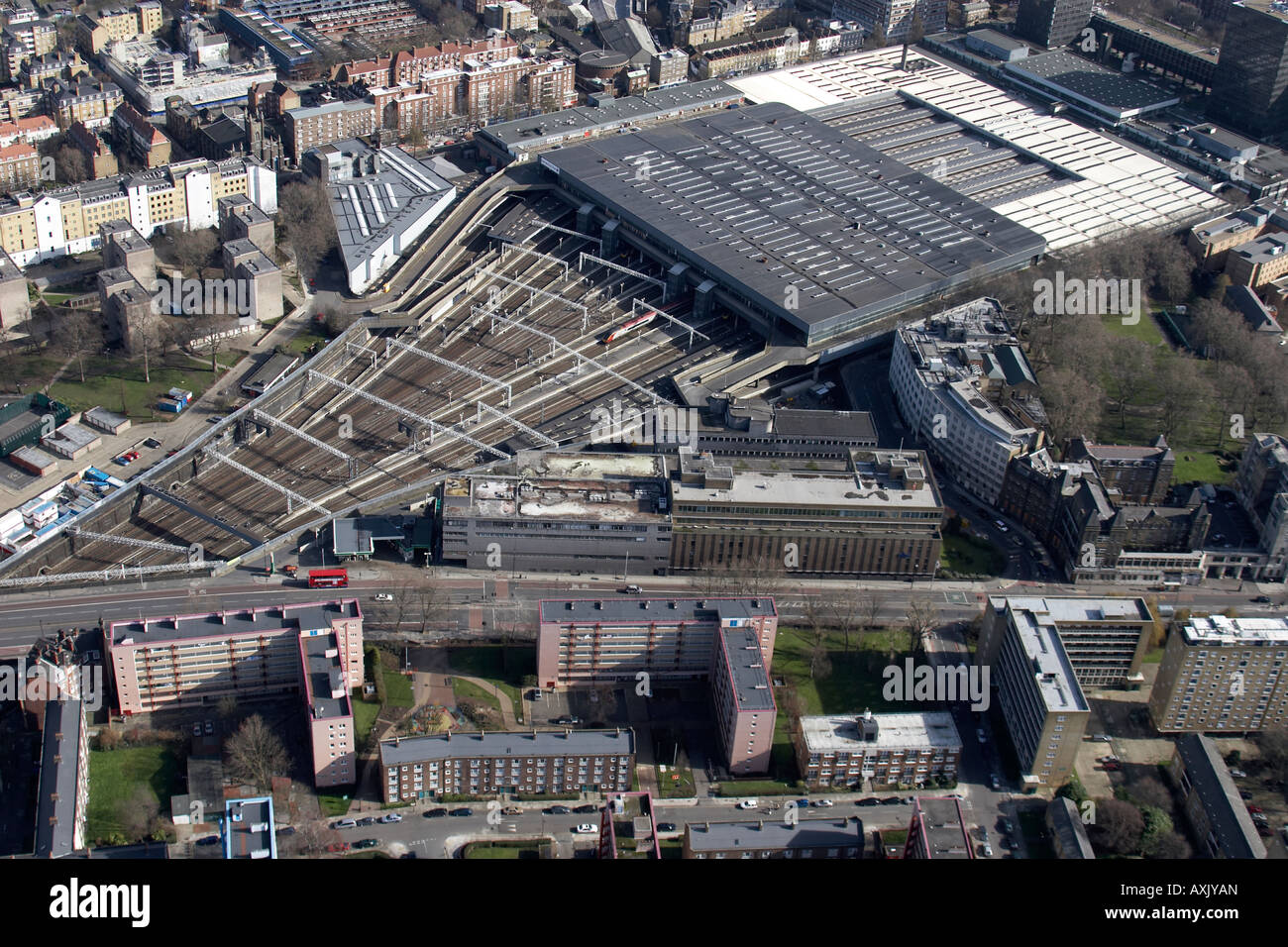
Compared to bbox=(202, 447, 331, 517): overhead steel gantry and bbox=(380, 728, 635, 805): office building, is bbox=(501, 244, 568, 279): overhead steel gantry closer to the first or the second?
bbox=(202, 447, 331, 517): overhead steel gantry

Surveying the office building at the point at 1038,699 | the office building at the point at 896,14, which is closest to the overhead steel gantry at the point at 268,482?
the office building at the point at 1038,699

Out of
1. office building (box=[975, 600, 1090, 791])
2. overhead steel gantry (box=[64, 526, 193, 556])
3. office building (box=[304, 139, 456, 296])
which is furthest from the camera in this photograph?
office building (box=[304, 139, 456, 296])

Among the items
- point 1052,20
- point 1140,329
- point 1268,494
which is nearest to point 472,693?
point 1268,494

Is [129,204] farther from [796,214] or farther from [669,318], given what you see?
[796,214]

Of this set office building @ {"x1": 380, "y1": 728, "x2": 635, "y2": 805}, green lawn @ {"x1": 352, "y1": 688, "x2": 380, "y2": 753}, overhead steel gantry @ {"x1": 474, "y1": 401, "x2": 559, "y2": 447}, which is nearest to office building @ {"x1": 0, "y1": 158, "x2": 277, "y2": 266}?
overhead steel gantry @ {"x1": 474, "y1": 401, "x2": 559, "y2": 447}

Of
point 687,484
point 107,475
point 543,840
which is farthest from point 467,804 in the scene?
point 107,475

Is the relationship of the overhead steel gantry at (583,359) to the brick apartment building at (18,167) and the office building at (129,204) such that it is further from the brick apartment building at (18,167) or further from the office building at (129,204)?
the brick apartment building at (18,167)
